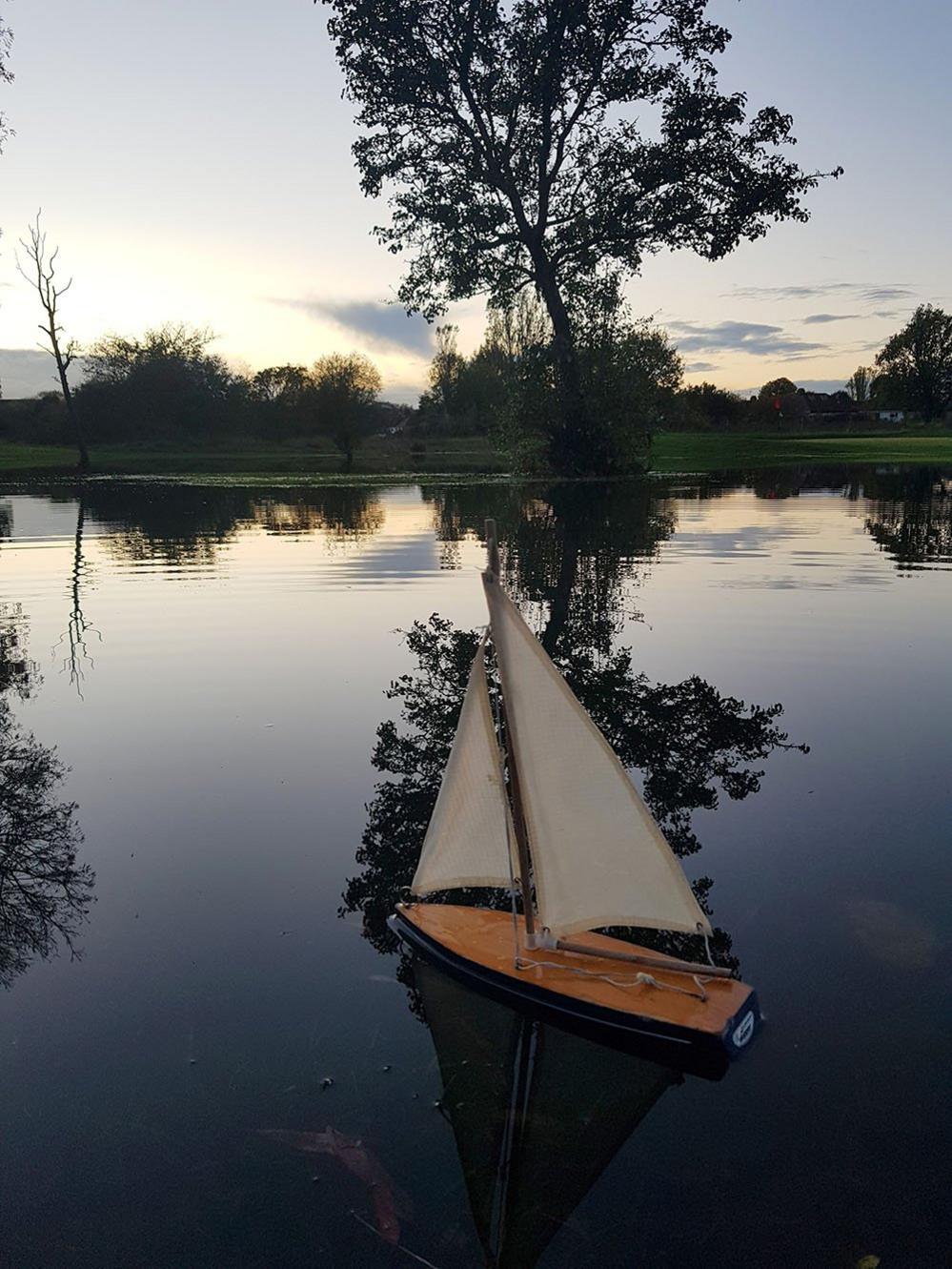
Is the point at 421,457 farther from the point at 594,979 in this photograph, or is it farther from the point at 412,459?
the point at 594,979

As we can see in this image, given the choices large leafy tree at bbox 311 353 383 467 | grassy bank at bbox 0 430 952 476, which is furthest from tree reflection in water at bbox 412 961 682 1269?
large leafy tree at bbox 311 353 383 467

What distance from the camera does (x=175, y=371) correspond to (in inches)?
4274

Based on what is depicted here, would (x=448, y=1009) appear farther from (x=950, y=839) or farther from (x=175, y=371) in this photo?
(x=175, y=371)

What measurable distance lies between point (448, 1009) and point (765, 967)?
242 cm

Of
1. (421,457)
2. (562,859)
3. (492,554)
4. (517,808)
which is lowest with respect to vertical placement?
(562,859)

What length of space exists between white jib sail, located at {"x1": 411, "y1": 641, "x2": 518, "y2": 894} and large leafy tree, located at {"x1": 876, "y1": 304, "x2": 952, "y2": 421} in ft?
518

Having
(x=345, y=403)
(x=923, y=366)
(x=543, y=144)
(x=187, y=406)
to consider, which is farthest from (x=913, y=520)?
(x=923, y=366)

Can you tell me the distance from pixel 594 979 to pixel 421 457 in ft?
316

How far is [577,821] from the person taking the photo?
22.3ft

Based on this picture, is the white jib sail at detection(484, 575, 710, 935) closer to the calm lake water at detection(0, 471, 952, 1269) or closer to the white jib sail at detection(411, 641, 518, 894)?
the white jib sail at detection(411, 641, 518, 894)

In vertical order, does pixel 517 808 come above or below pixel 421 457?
below

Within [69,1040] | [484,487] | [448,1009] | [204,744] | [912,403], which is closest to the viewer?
[69,1040]

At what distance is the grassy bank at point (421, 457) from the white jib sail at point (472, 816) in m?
62.6

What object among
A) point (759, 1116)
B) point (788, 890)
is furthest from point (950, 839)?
point (759, 1116)
